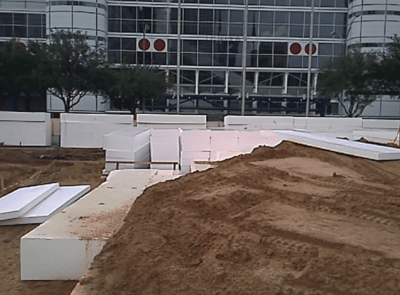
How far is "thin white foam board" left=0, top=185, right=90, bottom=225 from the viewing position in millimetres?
8570

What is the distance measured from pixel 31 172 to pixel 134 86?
52.7ft

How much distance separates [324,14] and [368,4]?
4.14 meters

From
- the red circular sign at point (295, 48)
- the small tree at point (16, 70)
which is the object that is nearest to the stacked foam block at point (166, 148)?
the small tree at point (16, 70)

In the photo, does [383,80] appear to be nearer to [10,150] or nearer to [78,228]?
[10,150]

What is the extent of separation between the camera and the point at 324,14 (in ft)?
147

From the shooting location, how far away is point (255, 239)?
441 cm

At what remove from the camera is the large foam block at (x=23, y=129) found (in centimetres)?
2216

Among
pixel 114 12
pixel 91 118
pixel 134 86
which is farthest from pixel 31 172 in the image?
pixel 114 12

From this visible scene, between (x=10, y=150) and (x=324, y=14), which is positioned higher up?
(x=324, y=14)

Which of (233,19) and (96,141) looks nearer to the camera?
(96,141)

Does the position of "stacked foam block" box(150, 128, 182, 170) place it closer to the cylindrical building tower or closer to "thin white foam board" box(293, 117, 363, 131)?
"thin white foam board" box(293, 117, 363, 131)

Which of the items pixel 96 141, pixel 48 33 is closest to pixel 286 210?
pixel 96 141

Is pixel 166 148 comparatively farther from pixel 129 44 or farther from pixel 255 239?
pixel 129 44

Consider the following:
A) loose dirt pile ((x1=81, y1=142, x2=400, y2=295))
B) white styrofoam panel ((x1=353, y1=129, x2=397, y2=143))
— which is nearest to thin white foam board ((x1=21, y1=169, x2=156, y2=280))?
loose dirt pile ((x1=81, y1=142, x2=400, y2=295))
